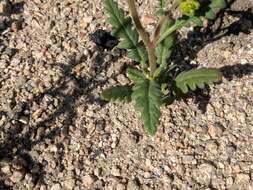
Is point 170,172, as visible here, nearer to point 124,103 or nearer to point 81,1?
point 124,103

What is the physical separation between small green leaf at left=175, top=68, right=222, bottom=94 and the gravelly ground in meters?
0.24

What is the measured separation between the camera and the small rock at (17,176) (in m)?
3.30

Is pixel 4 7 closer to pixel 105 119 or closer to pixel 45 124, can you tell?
pixel 45 124

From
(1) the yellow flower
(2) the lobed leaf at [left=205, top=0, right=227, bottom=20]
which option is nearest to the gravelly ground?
(2) the lobed leaf at [left=205, top=0, right=227, bottom=20]

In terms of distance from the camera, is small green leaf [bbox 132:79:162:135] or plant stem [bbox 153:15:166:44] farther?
plant stem [bbox 153:15:166:44]

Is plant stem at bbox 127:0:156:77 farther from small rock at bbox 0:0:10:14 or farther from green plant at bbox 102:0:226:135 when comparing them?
small rock at bbox 0:0:10:14

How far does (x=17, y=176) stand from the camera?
3301 mm

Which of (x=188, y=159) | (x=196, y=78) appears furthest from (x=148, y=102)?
(x=188, y=159)

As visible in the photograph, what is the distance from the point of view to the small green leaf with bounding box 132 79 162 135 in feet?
9.68


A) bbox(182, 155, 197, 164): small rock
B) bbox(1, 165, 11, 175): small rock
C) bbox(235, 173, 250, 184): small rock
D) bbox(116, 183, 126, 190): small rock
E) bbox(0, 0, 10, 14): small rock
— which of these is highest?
bbox(0, 0, 10, 14): small rock

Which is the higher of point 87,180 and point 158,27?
point 158,27

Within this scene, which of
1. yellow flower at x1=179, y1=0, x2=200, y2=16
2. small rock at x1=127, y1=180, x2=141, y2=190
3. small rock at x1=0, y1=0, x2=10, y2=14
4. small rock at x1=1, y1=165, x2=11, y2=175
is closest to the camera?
yellow flower at x1=179, y1=0, x2=200, y2=16

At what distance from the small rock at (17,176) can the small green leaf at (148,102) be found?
797mm

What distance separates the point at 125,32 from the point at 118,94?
1.24 feet
